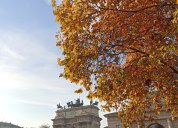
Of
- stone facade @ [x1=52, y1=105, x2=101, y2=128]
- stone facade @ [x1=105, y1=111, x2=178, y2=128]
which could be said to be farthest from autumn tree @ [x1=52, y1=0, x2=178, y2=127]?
stone facade @ [x1=52, y1=105, x2=101, y2=128]

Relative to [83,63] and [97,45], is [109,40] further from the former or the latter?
[83,63]

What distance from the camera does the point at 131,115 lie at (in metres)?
15.1

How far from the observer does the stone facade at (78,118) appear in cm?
7912

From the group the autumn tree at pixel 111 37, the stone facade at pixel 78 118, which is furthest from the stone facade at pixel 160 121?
the autumn tree at pixel 111 37

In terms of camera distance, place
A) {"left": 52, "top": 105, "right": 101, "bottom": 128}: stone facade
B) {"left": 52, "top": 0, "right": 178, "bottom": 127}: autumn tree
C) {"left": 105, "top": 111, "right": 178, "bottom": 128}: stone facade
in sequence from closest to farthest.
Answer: {"left": 52, "top": 0, "right": 178, "bottom": 127}: autumn tree < {"left": 105, "top": 111, "right": 178, "bottom": 128}: stone facade < {"left": 52, "top": 105, "right": 101, "bottom": 128}: stone facade

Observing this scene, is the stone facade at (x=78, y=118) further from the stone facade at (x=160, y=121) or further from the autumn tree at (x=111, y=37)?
the autumn tree at (x=111, y=37)

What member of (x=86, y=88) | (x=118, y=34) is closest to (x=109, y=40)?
(x=118, y=34)

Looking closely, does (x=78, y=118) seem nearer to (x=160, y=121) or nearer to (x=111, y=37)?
(x=160, y=121)

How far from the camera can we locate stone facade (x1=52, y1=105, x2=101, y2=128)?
260 ft

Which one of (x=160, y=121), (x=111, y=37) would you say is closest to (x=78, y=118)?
(x=160, y=121)

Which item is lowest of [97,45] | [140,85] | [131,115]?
[131,115]

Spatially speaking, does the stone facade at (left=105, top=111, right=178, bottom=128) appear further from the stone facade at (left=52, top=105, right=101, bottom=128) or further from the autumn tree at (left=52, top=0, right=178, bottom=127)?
the autumn tree at (left=52, top=0, right=178, bottom=127)

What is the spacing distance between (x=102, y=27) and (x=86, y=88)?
2757 millimetres

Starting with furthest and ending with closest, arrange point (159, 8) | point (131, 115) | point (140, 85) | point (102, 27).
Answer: point (131, 115)
point (140, 85)
point (102, 27)
point (159, 8)
